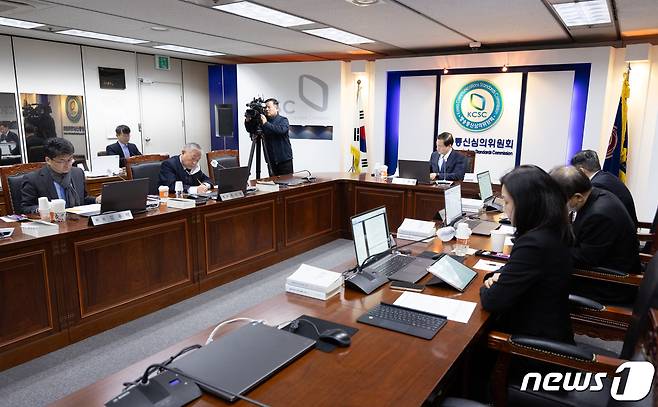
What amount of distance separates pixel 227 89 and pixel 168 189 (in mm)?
5263

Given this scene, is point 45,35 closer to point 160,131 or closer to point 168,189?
point 160,131

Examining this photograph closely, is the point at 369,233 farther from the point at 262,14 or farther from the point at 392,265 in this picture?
the point at 262,14

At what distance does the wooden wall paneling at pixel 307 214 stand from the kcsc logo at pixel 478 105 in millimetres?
2876

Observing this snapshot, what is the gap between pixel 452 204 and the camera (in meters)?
3.33

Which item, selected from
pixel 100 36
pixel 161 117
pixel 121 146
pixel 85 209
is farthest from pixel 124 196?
pixel 161 117

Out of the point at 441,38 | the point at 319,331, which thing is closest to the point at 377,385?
the point at 319,331

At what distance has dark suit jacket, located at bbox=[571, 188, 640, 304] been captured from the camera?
2.57m

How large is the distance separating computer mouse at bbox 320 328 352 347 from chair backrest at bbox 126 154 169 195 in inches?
130

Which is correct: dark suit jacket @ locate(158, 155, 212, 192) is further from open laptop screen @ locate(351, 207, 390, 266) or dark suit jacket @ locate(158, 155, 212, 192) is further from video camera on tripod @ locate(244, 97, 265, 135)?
open laptop screen @ locate(351, 207, 390, 266)

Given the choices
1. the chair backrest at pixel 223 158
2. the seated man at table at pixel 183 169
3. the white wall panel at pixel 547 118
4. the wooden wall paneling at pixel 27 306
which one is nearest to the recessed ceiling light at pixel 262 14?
the seated man at table at pixel 183 169

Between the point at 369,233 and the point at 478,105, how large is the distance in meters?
5.25

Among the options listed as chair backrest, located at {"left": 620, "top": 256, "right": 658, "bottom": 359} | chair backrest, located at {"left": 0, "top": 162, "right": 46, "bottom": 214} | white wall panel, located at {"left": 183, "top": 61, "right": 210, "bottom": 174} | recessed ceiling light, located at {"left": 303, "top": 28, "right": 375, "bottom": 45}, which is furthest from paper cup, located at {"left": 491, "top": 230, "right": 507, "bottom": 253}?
white wall panel, located at {"left": 183, "top": 61, "right": 210, "bottom": 174}

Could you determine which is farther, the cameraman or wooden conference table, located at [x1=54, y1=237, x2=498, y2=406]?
the cameraman

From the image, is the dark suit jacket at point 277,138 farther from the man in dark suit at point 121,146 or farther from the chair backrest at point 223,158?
the man in dark suit at point 121,146
